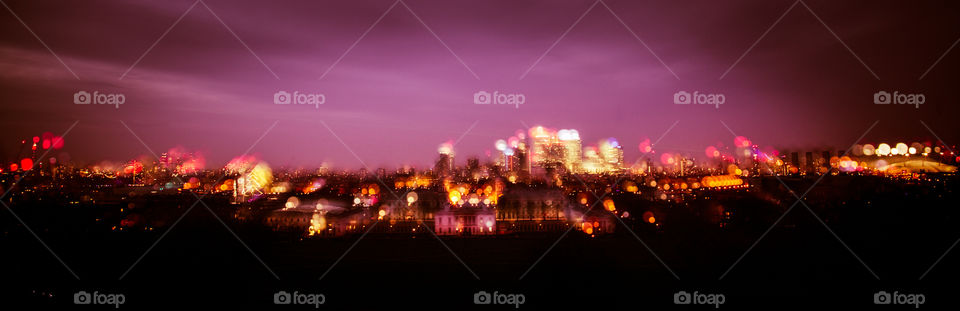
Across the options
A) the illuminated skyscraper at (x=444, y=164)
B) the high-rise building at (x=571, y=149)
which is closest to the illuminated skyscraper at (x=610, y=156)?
the high-rise building at (x=571, y=149)

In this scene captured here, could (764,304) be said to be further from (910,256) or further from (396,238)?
(396,238)

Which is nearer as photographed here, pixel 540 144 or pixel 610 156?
pixel 540 144

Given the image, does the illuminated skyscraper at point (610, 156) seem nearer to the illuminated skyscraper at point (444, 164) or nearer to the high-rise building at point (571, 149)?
the high-rise building at point (571, 149)

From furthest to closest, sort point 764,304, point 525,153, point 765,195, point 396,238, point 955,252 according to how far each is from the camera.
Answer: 1. point 525,153
2. point 765,195
3. point 396,238
4. point 955,252
5. point 764,304

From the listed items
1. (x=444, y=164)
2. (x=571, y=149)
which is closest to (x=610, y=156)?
(x=571, y=149)

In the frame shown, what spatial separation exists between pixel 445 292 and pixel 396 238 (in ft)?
Result: 27.9

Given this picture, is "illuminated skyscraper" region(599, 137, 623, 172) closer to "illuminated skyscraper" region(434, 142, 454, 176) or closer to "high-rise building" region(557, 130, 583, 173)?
"high-rise building" region(557, 130, 583, 173)

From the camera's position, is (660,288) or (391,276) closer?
(660,288)

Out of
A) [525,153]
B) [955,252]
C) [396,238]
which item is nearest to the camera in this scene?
[955,252]

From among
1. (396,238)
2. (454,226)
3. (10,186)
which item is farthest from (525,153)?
(10,186)

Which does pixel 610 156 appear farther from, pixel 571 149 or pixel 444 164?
pixel 444 164

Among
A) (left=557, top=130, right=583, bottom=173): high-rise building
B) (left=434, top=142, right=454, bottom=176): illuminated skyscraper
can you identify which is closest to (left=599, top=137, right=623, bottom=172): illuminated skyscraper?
(left=557, top=130, right=583, bottom=173): high-rise building

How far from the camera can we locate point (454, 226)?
23.2m

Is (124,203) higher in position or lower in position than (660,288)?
higher
